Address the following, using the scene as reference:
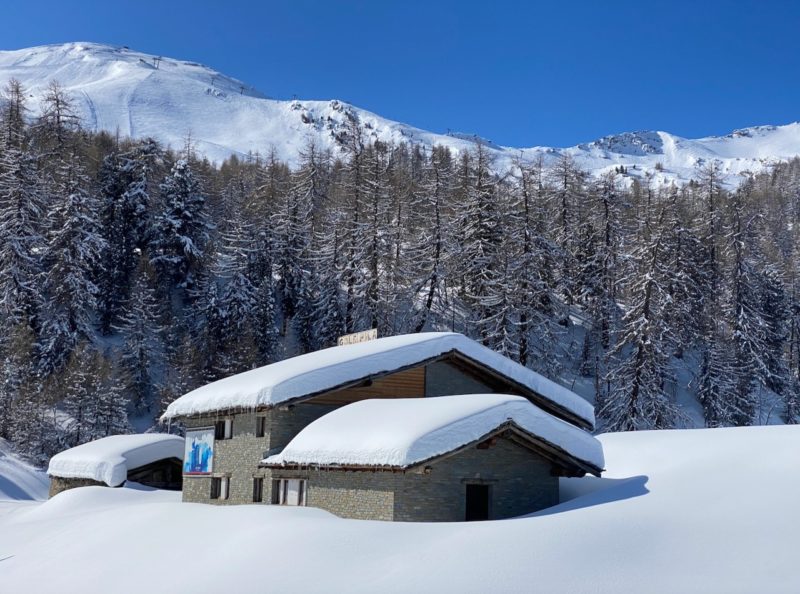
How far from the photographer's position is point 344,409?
27.1m

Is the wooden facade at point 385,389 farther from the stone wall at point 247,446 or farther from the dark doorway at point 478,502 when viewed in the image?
the dark doorway at point 478,502

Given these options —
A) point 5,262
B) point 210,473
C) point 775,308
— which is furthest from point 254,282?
point 775,308

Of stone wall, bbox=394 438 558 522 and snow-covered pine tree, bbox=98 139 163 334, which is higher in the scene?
snow-covered pine tree, bbox=98 139 163 334

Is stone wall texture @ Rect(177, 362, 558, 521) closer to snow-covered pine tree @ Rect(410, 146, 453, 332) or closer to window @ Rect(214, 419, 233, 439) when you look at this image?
window @ Rect(214, 419, 233, 439)

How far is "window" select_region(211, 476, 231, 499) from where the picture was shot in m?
31.4

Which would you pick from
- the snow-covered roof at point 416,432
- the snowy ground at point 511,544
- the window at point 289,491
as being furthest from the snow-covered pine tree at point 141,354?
the snow-covered roof at point 416,432

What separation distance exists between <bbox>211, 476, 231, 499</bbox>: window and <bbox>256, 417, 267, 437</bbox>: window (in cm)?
309

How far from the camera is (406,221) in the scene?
2571 inches

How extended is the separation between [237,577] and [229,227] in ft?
209

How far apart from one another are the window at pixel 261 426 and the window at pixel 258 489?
1.53 meters

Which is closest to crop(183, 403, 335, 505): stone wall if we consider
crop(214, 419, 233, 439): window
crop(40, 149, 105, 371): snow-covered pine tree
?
crop(214, 419, 233, 439): window

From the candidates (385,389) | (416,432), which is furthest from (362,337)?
(416,432)

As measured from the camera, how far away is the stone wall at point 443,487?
22906 millimetres

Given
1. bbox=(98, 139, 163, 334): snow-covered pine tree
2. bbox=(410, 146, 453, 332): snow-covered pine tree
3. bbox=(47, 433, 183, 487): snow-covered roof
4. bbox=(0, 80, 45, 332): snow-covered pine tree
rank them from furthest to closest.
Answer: bbox=(98, 139, 163, 334): snow-covered pine tree < bbox=(0, 80, 45, 332): snow-covered pine tree < bbox=(410, 146, 453, 332): snow-covered pine tree < bbox=(47, 433, 183, 487): snow-covered roof
